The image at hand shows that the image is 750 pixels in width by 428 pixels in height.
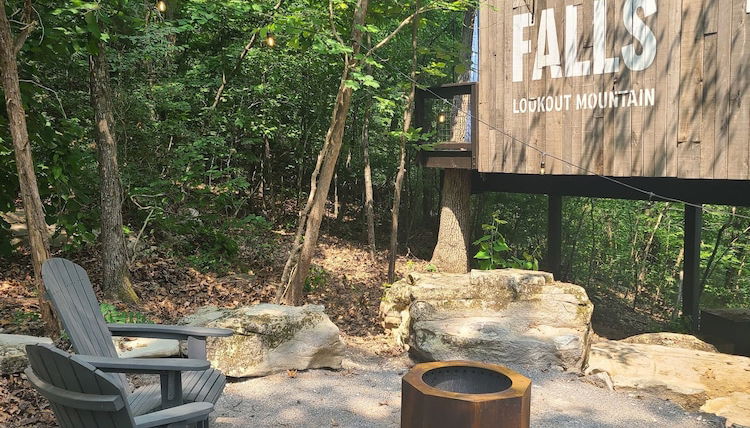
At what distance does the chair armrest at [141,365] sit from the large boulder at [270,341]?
2.49m

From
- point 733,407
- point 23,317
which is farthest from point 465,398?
point 23,317

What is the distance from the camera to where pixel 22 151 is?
4582mm

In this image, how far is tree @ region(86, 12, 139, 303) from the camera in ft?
21.6

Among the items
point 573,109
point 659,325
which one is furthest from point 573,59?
point 659,325

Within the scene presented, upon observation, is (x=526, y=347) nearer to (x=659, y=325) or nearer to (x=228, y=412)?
(x=228, y=412)

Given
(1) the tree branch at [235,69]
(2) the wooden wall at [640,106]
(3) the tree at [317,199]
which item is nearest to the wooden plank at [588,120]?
(2) the wooden wall at [640,106]

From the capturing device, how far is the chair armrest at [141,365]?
2600 millimetres

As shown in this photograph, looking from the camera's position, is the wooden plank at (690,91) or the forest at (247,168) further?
the wooden plank at (690,91)

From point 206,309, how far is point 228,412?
66.2 inches

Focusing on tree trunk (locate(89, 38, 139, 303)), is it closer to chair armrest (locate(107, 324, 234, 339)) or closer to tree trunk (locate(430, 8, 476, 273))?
chair armrest (locate(107, 324, 234, 339))

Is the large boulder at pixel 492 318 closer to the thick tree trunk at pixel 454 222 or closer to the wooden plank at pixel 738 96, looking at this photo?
the wooden plank at pixel 738 96

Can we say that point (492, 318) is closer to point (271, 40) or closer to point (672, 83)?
point (672, 83)

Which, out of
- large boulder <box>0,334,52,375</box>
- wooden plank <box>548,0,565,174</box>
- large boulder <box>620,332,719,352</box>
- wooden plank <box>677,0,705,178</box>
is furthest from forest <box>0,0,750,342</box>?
wooden plank <box>677,0,705,178</box>

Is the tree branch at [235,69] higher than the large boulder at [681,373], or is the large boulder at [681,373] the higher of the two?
the tree branch at [235,69]
